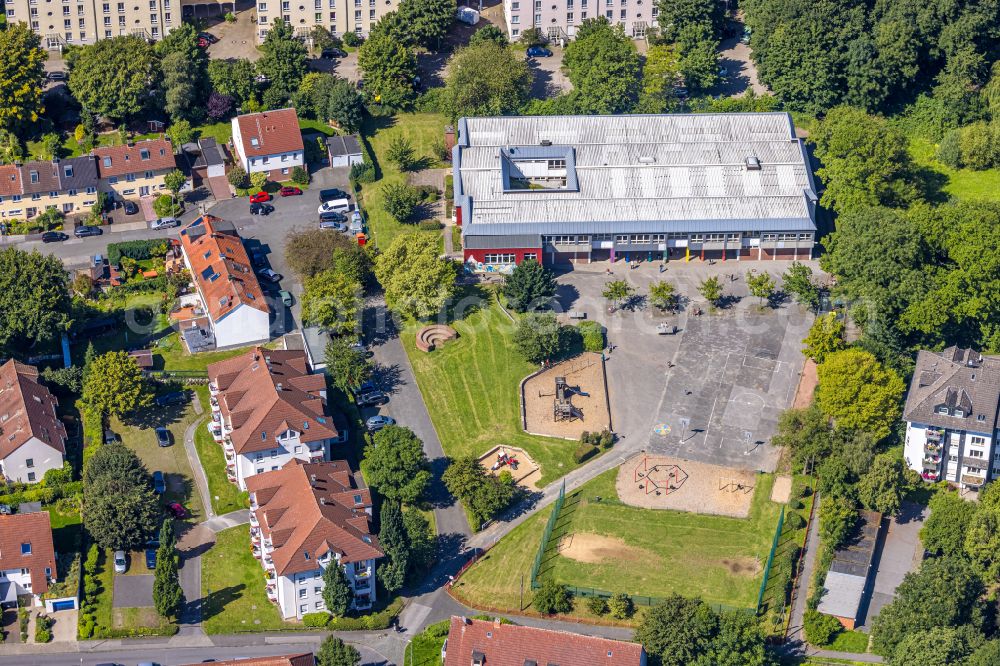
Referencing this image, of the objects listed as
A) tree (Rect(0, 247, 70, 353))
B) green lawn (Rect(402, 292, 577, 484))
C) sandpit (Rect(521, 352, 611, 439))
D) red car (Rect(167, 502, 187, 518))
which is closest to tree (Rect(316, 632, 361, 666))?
red car (Rect(167, 502, 187, 518))

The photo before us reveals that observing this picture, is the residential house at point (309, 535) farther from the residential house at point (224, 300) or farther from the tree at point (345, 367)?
the residential house at point (224, 300)

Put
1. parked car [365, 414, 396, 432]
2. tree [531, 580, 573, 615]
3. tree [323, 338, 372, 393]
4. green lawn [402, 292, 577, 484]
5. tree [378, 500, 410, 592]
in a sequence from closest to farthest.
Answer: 1. tree [531, 580, 573, 615]
2. tree [378, 500, 410, 592]
3. green lawn [402, 292, 577, 484]
4. parked car [365, 414, 396, 432]
5. tree [323, 338, 372, 393]

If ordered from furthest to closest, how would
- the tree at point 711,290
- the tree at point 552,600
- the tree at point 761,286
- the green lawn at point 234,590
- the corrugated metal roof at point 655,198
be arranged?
the corrugated metal roof at point 655,198 < the tree at point 711,290 < the tree at point 761,286 < the green lawn at point 234,590 < the tree at point 552,600

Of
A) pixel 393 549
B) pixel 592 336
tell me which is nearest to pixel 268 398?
pixel 393 549

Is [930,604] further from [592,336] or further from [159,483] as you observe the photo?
[159,483]

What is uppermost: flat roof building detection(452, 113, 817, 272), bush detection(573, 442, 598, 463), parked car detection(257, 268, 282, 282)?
flat roof building detection(452, 113, 817, 272)

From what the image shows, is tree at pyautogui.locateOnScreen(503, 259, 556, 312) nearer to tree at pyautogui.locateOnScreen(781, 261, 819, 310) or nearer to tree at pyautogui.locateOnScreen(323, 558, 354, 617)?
tree at pyautogui.locateOnScreen(781, 261, 819, 310)

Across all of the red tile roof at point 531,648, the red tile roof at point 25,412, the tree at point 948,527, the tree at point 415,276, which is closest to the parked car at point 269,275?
the tree at point 415,276
